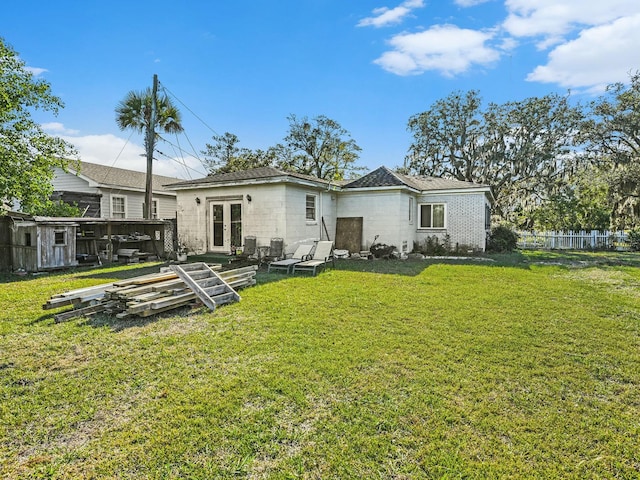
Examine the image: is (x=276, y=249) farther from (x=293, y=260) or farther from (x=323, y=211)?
(x=323, y=211)

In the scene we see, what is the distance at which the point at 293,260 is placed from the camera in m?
10.8

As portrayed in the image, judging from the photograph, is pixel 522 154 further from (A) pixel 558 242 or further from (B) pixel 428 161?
(A) pixel 558 242

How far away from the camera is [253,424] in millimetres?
2760

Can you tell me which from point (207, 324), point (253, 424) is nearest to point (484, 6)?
point (207, 324)

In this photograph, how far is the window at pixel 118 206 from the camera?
62.6ft

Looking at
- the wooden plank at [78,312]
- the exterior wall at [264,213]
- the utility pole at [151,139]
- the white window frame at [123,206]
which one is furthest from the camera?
the white window frame at [123,206]

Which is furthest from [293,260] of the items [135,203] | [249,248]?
[135,203]

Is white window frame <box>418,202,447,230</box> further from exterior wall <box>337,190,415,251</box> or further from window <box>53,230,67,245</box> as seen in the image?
window <box>53,230,67,245</box>

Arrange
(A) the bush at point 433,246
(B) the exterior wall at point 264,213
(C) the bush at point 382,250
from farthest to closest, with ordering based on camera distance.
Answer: (A) the bush at point 433,246
(C) the bush at point 382,250
(B) the exterior wall at point 264,213

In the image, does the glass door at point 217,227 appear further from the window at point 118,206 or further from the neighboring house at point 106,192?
the window at point 118,206

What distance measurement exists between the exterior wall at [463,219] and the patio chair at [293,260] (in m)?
6.98

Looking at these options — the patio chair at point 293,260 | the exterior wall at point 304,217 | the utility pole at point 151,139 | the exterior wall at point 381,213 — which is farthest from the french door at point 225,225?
the exterior wall at point 381,213

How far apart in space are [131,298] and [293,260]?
18.6ft

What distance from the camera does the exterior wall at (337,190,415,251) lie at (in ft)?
46.9
